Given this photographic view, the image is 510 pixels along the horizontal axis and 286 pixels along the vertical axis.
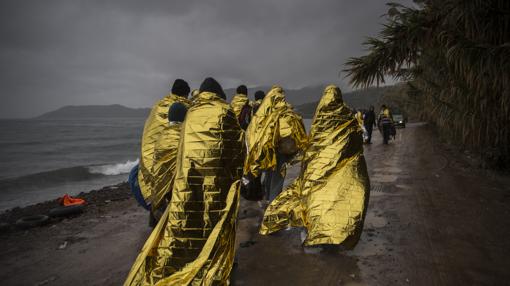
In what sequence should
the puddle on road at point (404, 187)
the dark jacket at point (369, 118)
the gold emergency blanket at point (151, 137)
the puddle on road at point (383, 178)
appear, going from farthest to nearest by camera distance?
the dark jacket at point (369, 118)
the puddle on road at point (383, 178)
the puddle on road at point (404, 187)
the gold emergency blanket at point (151, 137)

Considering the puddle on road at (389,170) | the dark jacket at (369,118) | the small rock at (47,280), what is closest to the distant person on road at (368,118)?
the dark jacket at (369,118)

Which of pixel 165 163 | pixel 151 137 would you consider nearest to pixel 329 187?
pixel 165 163

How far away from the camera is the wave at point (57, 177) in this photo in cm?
1672

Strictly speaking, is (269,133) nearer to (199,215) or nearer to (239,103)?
(199,215)

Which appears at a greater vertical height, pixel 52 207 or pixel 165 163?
pixel 165 163

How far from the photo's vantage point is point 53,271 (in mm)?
3824

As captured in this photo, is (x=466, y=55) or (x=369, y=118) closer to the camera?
(x=466, y=55)

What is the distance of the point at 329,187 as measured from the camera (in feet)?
12.1

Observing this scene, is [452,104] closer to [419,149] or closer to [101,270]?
[419,149]

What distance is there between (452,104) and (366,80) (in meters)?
3.69

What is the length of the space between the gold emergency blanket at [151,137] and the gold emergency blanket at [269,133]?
122 centimetres

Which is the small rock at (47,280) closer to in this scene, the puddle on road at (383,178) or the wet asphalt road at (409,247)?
the wet asphalt road at (409,247)

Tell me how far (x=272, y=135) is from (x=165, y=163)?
143 centimetres

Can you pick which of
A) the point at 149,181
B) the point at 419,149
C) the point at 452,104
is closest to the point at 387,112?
the point at 419,149
